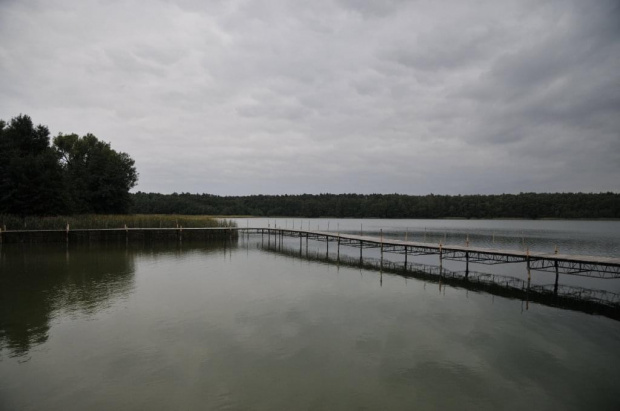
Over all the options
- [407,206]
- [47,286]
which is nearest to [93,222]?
[47,286]

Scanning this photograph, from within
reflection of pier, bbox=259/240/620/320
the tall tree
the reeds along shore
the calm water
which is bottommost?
reflection of pier, bbox=259/240/620/320

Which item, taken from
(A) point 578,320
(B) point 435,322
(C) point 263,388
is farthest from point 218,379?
(A) point 578,320

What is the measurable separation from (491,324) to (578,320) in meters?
3.42

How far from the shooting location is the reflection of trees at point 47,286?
10.4 metres

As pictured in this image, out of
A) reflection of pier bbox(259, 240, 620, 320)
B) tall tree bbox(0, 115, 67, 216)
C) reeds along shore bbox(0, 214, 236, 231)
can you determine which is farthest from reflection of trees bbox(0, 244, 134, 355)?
reflection of pier bbox(259, 240, 620, 320)

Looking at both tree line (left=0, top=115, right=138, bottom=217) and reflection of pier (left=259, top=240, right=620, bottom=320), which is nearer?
reflection of pier (left=259, top=240, right=620, bottom=320)

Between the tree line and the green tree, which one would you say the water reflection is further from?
the green tree

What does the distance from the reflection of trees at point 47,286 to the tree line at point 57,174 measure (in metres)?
10.9

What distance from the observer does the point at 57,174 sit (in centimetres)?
3778

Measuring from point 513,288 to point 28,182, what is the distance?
4198 centimetres

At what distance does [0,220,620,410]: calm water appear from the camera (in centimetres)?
714

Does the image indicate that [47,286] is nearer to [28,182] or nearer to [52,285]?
[52,285]

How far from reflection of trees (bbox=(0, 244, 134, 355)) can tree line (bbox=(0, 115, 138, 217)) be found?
1090 centimetres

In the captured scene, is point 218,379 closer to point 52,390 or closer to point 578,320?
point 52,390
